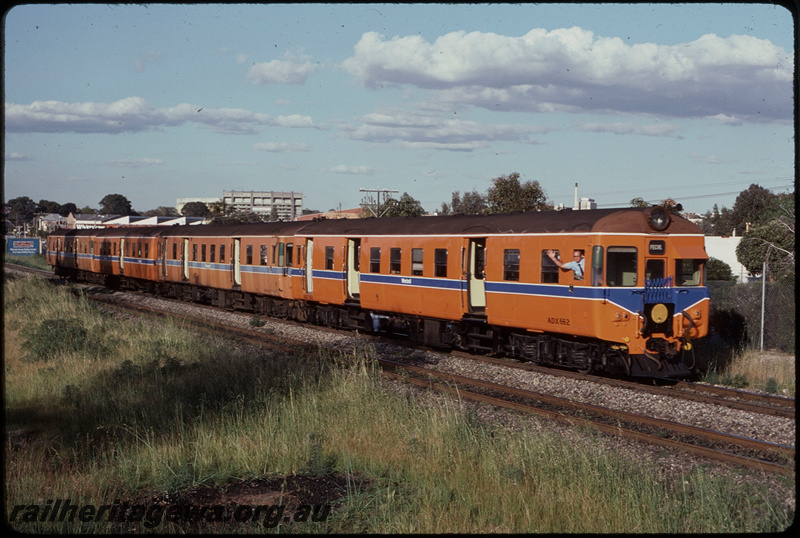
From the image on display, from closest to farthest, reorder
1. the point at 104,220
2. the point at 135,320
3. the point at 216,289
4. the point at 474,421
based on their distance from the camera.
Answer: the point at 474,421 < the point at 135,320 < the point at 216,289 < the point at 104,220

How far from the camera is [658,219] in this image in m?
14.5

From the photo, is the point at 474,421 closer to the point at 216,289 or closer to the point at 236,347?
the point at 236,347

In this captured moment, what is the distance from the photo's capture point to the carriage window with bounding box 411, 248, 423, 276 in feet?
63.0

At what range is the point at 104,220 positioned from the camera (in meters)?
131

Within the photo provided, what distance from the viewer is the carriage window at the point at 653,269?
14352 millimetres

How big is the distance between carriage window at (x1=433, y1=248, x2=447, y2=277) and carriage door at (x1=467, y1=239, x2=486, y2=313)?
77 cm

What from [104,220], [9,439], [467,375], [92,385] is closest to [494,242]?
[467,375]

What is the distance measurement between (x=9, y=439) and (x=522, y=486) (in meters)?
7.44

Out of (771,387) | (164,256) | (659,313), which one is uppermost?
(164,256)

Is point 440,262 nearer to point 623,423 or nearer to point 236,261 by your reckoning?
point 623,423

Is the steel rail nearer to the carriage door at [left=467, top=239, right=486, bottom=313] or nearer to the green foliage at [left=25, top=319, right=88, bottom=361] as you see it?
the carriage door at [left=467, top=239, right=486, bottom=313]
